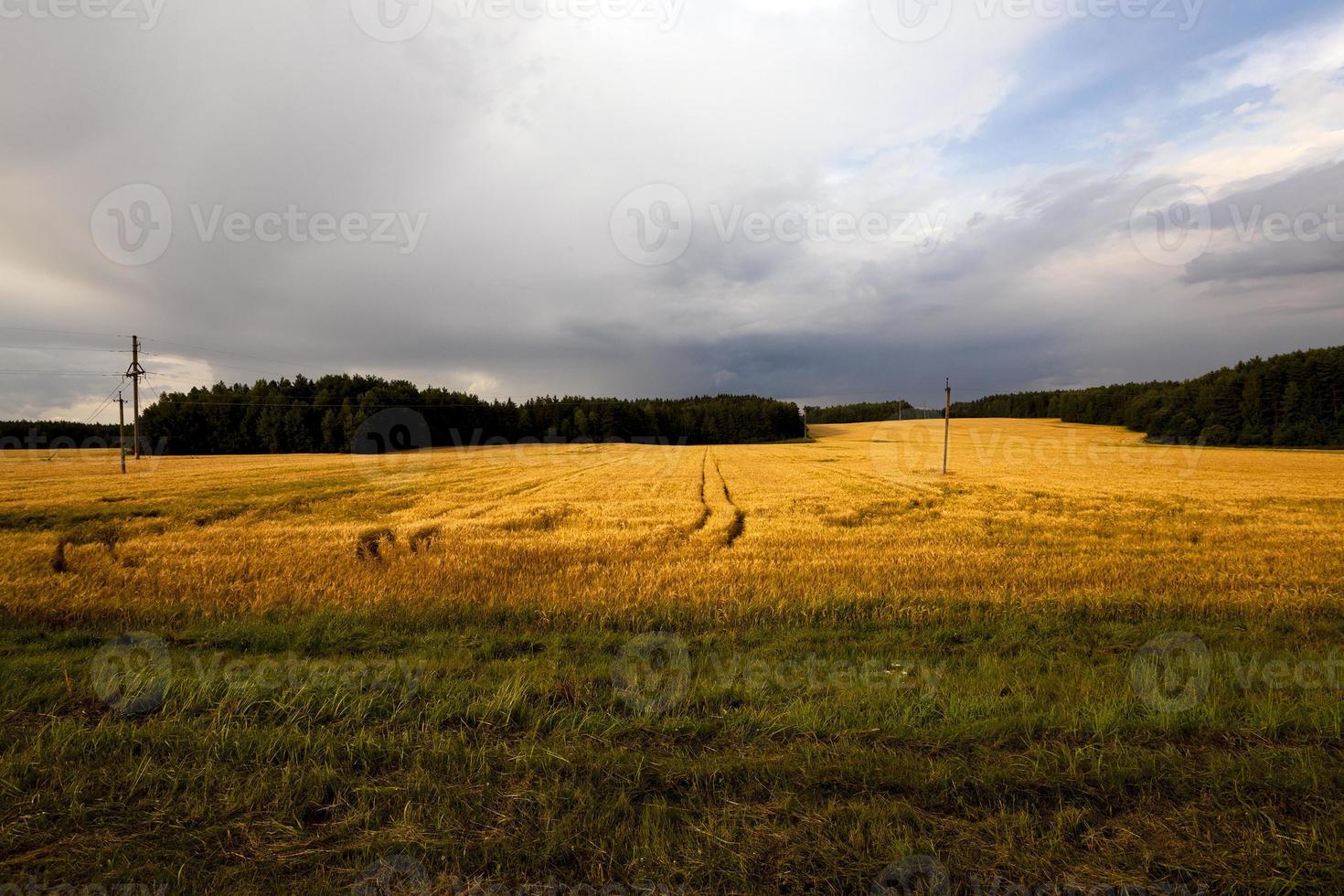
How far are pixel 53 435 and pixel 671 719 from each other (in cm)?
15148

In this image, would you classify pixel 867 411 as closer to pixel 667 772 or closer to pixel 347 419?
pixel 347 419

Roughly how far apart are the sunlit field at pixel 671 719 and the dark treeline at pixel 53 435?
103937mm

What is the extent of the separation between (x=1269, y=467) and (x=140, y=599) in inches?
2842

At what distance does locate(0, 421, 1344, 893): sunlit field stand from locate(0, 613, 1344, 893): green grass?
0.09 feet

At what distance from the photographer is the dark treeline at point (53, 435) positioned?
8412cm

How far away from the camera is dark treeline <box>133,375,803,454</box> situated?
87125 mm

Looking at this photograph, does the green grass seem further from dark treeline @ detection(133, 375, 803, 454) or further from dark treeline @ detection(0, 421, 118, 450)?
dark treeline @ detection(0, 421, 118, 450)

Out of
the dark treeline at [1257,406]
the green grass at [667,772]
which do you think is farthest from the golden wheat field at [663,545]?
the dark treeline at [1257,406]

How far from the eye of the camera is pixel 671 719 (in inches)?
199

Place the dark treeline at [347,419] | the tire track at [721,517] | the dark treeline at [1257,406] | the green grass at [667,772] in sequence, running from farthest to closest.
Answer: the dark treeline at [347,419], the dark treeline at [1257,406], the tire track at [721,517], the green grass at [667,772]

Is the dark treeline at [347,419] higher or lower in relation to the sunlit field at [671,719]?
higher

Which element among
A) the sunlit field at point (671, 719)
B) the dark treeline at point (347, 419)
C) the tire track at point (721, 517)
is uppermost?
the dark treeline at point (347, 419)

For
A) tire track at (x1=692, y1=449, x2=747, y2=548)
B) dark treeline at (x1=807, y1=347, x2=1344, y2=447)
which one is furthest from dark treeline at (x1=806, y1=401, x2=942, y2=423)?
tire track at (x1=692, y1=449, x2=747, y2=548)

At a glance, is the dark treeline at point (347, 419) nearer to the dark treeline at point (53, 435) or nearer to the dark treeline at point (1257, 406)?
the dark treeline at point (53, 435)
